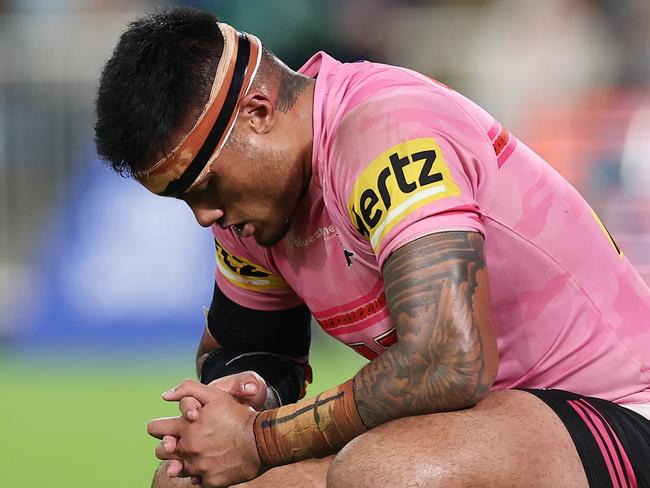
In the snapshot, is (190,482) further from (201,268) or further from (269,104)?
(201,268)

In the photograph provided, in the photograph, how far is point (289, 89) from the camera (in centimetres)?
331

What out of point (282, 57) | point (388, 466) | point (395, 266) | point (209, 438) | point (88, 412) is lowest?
point (88, 412)

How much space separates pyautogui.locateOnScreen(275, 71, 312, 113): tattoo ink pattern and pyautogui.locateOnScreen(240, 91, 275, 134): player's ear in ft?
0.12

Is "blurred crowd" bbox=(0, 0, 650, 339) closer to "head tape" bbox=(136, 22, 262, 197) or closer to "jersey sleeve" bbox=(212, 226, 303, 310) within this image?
"jersey sleeve" bbox=(212, 226, 303, 310)

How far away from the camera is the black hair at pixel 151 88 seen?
3084 mm

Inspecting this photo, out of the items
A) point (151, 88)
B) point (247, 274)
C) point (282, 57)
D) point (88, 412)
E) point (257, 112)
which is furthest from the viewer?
point (282, 57)

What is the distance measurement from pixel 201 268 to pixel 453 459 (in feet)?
16.1

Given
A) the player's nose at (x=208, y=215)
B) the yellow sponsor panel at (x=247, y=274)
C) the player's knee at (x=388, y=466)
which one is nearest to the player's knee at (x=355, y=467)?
the player's knee at (x=388, y=466)

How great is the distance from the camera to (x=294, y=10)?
8.36 meters

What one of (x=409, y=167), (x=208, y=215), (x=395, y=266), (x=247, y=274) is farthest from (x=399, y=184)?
(x=247, y=274)

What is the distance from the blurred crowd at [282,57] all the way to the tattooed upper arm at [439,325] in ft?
15.6

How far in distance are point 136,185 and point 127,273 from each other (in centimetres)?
55

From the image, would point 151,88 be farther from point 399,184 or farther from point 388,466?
point 388,466

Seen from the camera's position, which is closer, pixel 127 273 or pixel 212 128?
pixel 212 128
